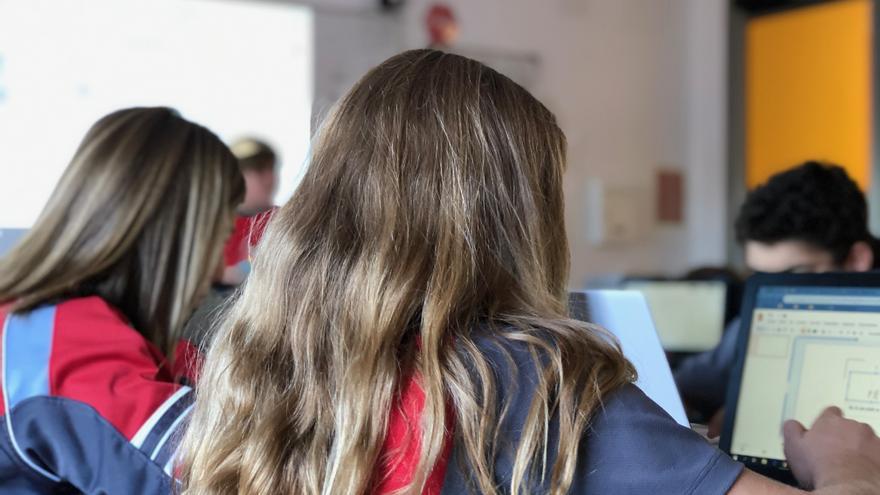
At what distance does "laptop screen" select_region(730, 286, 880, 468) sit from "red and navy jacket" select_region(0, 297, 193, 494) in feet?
2.22

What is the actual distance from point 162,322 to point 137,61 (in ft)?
7.62

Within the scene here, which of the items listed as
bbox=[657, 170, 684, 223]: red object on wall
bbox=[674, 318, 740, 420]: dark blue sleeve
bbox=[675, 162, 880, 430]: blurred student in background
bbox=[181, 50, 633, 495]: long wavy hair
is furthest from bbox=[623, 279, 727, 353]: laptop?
bbox=[657, 170, 684, 223]: red object on wall

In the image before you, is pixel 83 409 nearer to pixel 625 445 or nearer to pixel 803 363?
pixel 625 445

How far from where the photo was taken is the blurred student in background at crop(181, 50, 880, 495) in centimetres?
97

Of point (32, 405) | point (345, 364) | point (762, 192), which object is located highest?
point (762, 192)

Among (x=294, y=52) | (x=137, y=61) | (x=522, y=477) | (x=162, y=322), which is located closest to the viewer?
(x=522, y=477)

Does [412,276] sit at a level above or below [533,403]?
above

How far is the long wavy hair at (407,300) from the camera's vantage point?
975 millimetres

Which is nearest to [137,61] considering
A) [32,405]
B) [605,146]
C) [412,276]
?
[605,146]

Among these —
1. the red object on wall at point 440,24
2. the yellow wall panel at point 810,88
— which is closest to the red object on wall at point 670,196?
the yellow wall panel at point 810,88

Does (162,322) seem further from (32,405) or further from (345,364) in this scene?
(345,364)

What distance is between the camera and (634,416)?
3.20ft

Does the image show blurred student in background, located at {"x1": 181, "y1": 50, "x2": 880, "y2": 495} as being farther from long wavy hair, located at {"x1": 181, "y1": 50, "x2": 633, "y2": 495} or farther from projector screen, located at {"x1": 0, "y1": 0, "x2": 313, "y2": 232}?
projector screen, located at {"x1": 0, "y1": 0, "x2": 313, "y2": 232}

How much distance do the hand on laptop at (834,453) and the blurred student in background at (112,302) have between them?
686mm
